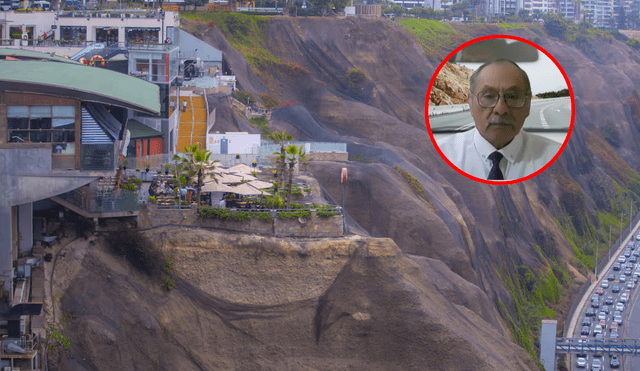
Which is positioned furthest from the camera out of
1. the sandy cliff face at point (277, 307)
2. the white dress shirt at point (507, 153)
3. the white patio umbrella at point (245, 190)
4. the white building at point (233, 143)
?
the white building at point (233, 143)

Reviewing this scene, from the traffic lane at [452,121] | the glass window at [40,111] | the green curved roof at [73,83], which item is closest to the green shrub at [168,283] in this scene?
the green curved roof at [73,83]

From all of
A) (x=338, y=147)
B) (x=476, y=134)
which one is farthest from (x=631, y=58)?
(x=476, y=134)

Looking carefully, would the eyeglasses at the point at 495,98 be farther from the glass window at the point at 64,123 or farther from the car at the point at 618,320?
the car at the point at 618,320

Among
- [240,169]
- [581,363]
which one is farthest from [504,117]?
[581,363]

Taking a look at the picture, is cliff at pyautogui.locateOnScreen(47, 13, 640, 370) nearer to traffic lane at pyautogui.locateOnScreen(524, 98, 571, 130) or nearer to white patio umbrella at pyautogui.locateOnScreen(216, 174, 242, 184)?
white patio umbrella at pyautogui.locateOnScreen(216, 174, 242, 184)

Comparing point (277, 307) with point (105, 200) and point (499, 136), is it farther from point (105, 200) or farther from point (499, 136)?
point (499, 136)

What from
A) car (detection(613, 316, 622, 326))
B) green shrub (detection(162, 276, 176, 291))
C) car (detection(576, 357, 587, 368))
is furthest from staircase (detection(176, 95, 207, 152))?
car (detection(613, 316, 622, 326))
